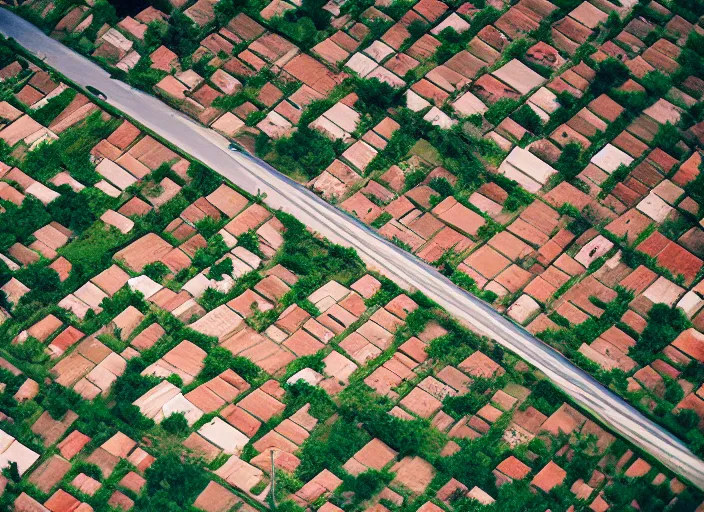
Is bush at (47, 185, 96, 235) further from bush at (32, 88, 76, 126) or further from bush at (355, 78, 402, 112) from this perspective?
bush at (355, 78, 402, 112)

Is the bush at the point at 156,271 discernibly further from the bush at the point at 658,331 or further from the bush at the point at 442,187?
the bush at the point at 658,331

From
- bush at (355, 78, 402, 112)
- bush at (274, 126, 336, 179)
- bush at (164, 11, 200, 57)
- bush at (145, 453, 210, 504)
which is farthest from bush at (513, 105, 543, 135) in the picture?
bush at (145, 453, 210, 504)

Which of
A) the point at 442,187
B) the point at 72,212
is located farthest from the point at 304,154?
the point at 72,212

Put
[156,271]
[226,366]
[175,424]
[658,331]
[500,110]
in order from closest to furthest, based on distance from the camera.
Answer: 1. [175,424]
2. [226,366]
3. [658,331]
4. [156,271]
5. [500,110]

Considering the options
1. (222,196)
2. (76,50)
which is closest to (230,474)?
(222,196)

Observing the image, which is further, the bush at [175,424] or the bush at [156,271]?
the bush at [156,271]

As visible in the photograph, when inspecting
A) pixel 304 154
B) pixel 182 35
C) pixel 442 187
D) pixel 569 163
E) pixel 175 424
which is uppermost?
pixel 569 163

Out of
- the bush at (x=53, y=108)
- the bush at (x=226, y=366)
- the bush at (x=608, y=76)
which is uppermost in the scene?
the bush at (x=608, y=76)

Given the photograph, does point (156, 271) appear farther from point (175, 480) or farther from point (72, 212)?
point (175, 480)


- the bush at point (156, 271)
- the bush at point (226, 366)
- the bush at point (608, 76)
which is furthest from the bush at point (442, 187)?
the bush at point (156, 271)
